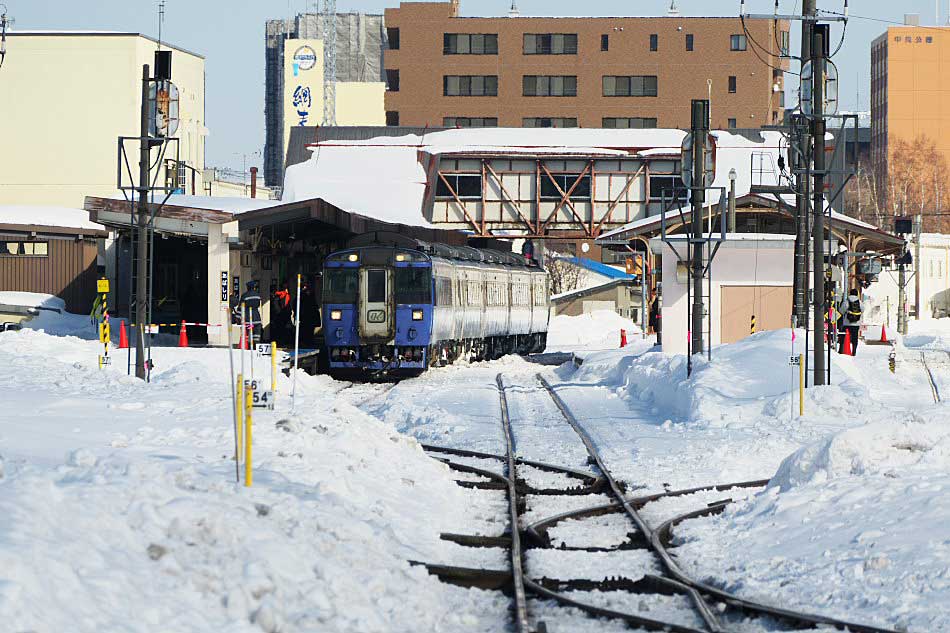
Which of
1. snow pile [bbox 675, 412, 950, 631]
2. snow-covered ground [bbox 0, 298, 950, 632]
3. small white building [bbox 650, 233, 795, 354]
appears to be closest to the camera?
snow-covered ground [bbox 0, 298, 950, 632]

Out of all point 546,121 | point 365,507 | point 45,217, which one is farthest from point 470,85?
point 365,507

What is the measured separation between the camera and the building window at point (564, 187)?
2197 inches

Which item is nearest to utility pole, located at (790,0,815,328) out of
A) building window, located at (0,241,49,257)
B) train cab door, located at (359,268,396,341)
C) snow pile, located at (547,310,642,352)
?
train cab door, located at (359,268,396,341)

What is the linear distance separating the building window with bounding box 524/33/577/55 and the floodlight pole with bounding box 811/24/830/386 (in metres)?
62.4

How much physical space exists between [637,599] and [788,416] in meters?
10.8

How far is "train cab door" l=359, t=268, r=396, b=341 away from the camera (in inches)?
1185

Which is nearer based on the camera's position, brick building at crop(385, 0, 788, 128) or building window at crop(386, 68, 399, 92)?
brick building at crop(385, 0, 788, 128)

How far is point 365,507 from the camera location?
34.7 ft

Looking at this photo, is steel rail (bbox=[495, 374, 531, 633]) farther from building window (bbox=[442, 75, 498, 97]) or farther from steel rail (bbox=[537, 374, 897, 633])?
building window (bbox=[442, 75, 498, 97])

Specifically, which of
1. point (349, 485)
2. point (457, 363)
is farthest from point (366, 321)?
point (349, 485)

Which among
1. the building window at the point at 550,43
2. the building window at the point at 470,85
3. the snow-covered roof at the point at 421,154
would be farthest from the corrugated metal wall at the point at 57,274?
the building window at the point at 550,43

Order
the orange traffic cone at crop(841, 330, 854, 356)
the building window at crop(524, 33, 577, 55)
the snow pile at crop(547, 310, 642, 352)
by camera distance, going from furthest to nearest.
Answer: the building window at crop(524, 33, 577, 55)
the snow pile at crop(547, 310, 642, 352)
the orange traffic cone at crop(841, 330, 854, 356)

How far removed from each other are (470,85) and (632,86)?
987 centimetres

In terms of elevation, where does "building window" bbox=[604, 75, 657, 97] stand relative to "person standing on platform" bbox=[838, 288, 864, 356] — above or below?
above
